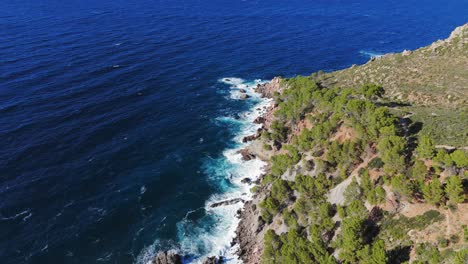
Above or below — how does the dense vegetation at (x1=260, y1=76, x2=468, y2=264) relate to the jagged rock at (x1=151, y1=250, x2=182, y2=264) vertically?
above

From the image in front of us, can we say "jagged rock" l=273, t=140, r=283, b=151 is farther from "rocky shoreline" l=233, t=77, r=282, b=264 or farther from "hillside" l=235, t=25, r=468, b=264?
"rocky shoreline" l=233, t=77, r=282, b=264

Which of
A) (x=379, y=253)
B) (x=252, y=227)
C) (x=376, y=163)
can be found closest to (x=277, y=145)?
(x=252, y=227)

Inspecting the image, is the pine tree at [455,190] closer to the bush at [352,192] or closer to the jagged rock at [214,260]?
the bush at [352,192]

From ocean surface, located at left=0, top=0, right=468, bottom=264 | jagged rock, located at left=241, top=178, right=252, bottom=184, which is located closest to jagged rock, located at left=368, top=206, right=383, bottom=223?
ocean surface, located at left=0, top=0, right=468, bottom=264

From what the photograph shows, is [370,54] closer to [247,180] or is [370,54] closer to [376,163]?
[247,180]

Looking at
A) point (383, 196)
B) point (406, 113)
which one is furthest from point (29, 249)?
point (406, 113)

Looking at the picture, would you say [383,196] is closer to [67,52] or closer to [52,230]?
[52,230]
